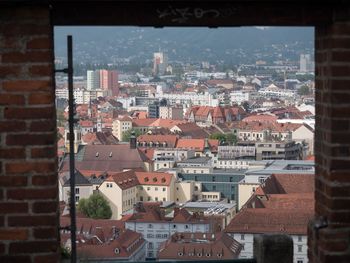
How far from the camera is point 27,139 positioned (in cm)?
201

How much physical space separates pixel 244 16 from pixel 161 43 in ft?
474

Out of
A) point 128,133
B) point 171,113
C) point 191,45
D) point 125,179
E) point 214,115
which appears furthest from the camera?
point 191,45

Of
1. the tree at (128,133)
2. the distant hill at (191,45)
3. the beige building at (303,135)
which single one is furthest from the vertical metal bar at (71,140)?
the distant hill at (191,45)

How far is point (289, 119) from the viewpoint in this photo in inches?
2347

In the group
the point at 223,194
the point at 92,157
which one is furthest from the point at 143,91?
the point at 223,194

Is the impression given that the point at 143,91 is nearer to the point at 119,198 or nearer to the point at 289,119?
the point at 289,119

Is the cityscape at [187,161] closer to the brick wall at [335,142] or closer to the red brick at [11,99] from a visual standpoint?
the red brick at [11,99]

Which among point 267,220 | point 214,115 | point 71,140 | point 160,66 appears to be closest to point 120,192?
point 267,220

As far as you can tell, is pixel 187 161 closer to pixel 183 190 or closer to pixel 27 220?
pixel 183 190

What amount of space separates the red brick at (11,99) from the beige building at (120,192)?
30795 millimetres

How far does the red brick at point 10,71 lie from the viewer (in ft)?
6.54

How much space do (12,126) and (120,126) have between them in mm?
54555

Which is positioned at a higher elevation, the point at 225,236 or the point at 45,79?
the point at 45,79

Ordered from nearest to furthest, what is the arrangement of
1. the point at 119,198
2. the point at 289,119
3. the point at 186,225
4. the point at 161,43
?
the point at 186,225 < the point at 119,198 < the point at 289,119 < the point at 161,43
